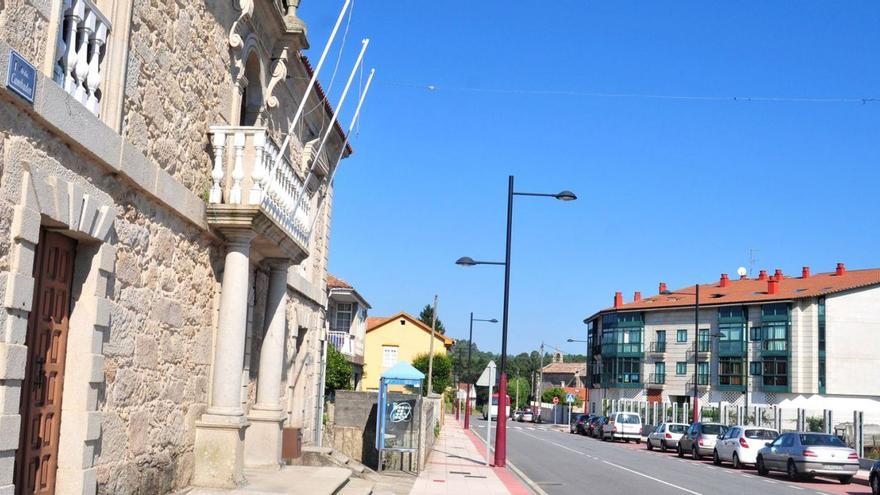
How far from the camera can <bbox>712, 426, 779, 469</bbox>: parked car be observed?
29.4 m

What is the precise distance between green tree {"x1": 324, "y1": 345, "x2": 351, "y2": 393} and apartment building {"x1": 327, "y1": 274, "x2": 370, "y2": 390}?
18.8 feet

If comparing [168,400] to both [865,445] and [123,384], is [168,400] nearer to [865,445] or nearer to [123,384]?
[123,384]

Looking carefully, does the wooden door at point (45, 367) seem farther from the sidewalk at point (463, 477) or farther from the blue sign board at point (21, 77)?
the sidewalk at point (463, 477)

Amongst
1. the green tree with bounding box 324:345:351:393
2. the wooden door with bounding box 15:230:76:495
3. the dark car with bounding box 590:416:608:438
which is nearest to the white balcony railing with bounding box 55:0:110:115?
the wooden door with bounding box 15:230:76:495

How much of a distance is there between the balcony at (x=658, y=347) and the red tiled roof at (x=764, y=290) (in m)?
3.00

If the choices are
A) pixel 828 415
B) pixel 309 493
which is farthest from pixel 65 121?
pixel 828 415

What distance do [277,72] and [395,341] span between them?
67.2 m

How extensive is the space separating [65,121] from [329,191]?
13.4 meters

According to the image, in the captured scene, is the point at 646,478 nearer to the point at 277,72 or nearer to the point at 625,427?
the point at 277,72

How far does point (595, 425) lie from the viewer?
184 feet

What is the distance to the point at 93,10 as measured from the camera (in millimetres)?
8125

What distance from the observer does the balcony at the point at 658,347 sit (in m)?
78.2

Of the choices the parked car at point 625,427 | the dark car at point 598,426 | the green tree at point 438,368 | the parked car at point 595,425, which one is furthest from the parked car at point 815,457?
the green tree at point 438,368

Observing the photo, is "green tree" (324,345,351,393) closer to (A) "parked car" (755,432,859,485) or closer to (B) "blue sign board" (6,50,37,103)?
(A) "parked car" (755,432,859,485)
